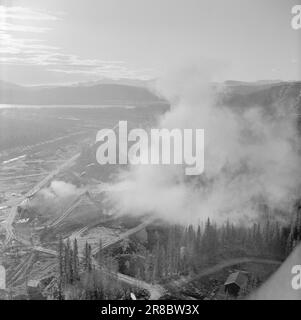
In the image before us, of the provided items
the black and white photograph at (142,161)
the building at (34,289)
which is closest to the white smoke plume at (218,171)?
the black and white photograph at (142,161)

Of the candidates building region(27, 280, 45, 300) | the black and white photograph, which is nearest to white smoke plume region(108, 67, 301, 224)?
the black and white photograph

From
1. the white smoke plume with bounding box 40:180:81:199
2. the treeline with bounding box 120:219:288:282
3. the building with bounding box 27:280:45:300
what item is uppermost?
the white smoke plume with bounding box 40:180:81:199

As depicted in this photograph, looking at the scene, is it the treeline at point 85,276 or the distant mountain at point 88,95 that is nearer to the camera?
the treeline at point 85,276

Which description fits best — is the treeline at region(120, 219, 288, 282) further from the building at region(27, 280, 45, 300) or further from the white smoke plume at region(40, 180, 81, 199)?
the white smoke plume at region(40, 180, 81, 199)

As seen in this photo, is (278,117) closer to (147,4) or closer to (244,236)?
(244,236)

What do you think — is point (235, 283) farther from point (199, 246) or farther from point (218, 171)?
point (218, 171)

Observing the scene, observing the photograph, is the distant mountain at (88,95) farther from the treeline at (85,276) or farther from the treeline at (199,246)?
the treeline at (85,276)
